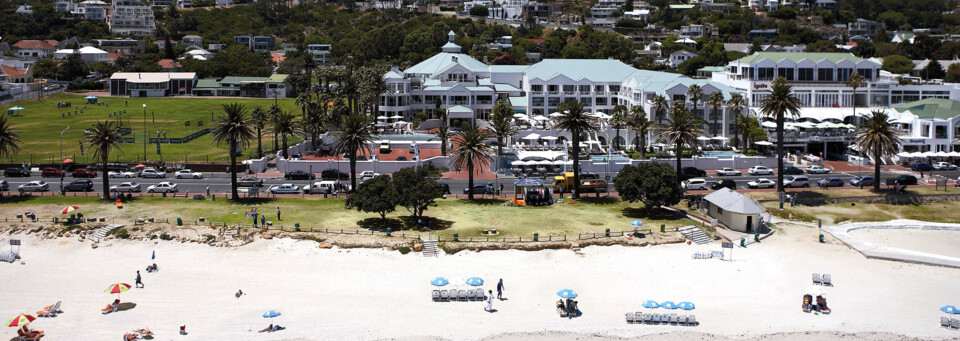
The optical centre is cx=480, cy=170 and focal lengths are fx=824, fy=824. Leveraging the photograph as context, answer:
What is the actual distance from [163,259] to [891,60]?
504ft

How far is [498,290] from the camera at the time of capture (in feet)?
157

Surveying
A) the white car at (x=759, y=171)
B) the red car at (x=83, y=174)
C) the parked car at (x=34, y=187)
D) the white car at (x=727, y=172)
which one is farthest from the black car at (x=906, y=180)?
the parked car at (x=34, y=187)

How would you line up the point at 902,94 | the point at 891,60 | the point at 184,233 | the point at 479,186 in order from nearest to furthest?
the point at 184,233
the point at 479,186
the point at 902,94
the point at 891,60

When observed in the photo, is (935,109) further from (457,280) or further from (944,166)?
(457,280)

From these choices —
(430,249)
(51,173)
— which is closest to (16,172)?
(51,173)

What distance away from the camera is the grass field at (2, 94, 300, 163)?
9906 cm

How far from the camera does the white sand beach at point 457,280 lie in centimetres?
4350

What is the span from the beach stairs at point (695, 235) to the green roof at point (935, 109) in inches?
2194

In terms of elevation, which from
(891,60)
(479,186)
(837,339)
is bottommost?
(837,339)

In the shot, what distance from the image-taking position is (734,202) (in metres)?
65.6

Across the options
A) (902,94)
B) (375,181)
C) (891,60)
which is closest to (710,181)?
(375,181)

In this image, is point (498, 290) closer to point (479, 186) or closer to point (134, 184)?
point (479, 186)

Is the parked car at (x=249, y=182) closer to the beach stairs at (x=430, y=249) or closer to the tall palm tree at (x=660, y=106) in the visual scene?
the beach stairs at (x=430, y=249)

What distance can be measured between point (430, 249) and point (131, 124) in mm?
90154
